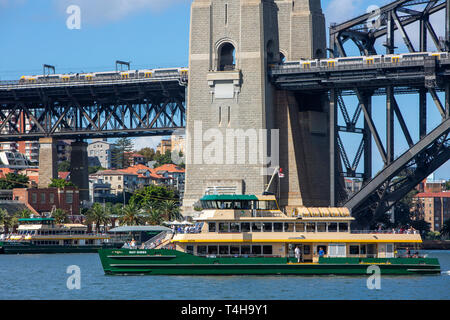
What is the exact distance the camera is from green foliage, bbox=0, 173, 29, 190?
180550mm

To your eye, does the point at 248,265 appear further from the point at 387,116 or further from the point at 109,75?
the point at 109,75

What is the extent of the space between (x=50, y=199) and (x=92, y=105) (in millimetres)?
16158

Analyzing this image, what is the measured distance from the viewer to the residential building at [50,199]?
158 m

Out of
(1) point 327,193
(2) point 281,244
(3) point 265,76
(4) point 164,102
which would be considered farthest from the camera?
(4) point 164,102

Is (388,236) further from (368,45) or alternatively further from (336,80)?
(368,45)

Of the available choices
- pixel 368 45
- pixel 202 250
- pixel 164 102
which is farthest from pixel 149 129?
pixel 202 250

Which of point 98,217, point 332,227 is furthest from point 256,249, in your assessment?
point 98,217

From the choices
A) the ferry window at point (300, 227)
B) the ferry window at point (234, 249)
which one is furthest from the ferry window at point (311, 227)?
the ferry window at point (234, 249)

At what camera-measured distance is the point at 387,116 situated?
119938mm

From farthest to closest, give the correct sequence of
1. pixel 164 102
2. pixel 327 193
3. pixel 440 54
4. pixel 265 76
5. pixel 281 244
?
pixel 164 102 → pixel 327 193 → pixel 265 76 → pixel 440 54 → pixel 281 244

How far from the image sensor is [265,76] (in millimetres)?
122938

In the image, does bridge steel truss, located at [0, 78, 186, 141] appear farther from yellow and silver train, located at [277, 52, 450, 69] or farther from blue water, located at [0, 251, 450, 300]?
blue water, located at [0, 251, 450, 300]

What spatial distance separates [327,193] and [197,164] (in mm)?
18229

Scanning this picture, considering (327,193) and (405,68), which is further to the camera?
(327,193)
